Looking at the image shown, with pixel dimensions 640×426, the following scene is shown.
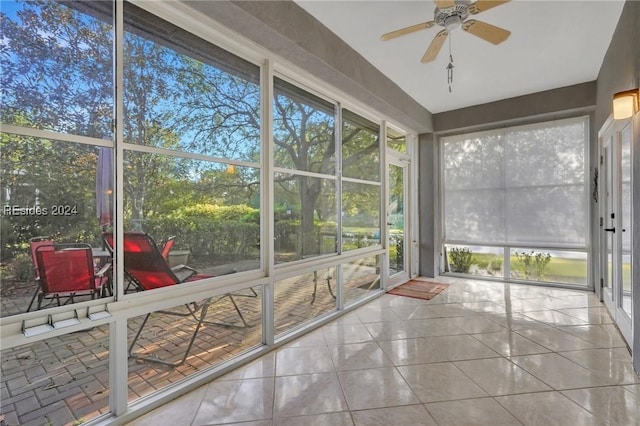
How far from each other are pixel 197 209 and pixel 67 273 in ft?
2.69

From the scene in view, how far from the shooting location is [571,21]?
2.82 meters

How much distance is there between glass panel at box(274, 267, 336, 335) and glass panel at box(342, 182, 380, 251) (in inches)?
20.6

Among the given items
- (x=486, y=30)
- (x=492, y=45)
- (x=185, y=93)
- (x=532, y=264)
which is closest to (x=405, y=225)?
(x=532, y=264)

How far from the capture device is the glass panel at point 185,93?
1.94 m

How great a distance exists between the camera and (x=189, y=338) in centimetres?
232

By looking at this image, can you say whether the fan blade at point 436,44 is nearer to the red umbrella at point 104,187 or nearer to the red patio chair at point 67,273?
the red umbrella at point 104,187

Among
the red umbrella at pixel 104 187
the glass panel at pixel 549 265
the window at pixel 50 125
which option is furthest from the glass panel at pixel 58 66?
the glass panel at pixel 549 265

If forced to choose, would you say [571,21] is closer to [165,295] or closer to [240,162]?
[240,162]

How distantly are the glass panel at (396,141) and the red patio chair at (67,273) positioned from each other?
4.21 m

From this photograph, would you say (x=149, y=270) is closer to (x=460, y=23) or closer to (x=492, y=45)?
(x=460, y=23)

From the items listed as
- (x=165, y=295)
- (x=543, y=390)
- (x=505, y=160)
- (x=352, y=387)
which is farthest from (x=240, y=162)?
(x=505, y=160)

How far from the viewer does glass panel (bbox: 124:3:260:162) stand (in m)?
1.94

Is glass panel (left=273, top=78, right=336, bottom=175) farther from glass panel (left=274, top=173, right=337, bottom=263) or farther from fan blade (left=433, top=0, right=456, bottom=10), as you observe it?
fan blade (left=433, top=0, right=456, bottom=10)

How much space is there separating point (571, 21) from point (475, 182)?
276 cm
